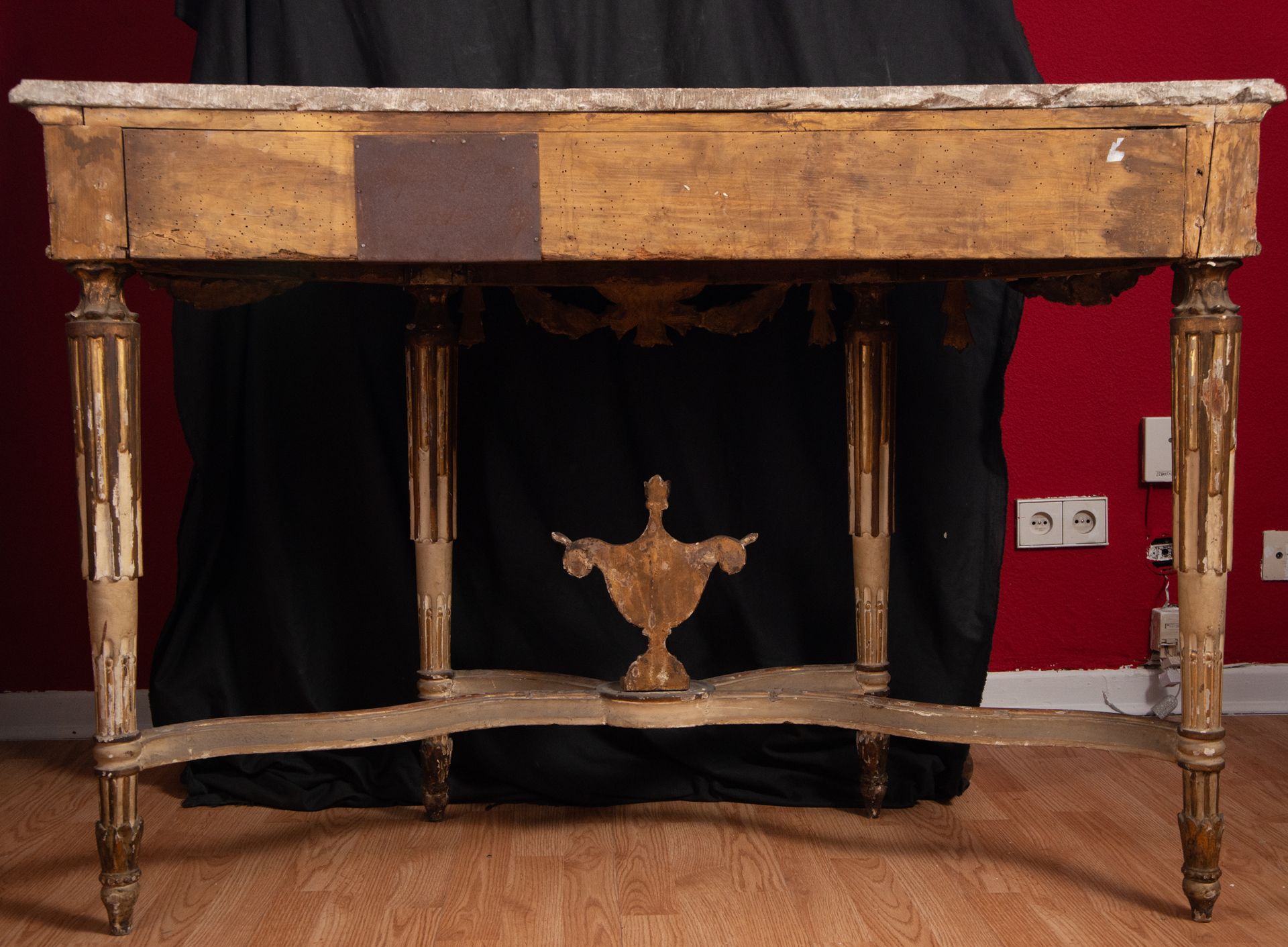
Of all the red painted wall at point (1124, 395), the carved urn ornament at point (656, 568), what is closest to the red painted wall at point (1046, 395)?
the red painted wall at point (1124, 395)

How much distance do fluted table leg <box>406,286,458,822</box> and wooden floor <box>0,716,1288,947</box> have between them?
0.12m

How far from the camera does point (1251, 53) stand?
2002 millimetres

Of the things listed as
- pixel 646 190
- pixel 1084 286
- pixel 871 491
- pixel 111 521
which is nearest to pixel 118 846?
pixel 111 521

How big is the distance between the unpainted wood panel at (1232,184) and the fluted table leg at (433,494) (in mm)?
933

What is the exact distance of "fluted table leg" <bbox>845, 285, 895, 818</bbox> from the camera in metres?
1.66

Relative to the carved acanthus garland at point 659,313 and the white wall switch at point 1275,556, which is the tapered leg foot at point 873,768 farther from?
the white wall switch at point 1275,556

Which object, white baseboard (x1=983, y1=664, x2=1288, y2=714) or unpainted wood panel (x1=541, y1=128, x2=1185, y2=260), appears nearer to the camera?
unpainted wood panel (x1=541, y1=128, x2=1185, y2=260)

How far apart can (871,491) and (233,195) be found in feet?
2.98

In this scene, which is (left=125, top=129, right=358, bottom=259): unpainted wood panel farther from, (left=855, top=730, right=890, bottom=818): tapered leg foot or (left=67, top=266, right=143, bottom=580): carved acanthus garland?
(left=855, top=730, right=890, bottom=818): tapered leg foot

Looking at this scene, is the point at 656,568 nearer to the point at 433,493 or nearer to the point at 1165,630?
the point at 433,493

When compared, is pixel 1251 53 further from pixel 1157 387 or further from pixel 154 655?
pixel 154 655

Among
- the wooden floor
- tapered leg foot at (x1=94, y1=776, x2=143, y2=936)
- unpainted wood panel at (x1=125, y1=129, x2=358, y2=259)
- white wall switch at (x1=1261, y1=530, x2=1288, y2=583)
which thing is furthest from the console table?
white wall switch at (x1=1261, y1=530, x2=1288, y2=583)

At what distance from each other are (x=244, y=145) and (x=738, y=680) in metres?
0.90

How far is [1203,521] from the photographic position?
4.18 feet
